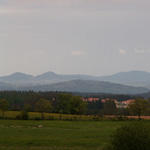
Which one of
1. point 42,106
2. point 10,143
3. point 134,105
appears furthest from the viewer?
point 42,106

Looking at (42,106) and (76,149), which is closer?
(76,149)

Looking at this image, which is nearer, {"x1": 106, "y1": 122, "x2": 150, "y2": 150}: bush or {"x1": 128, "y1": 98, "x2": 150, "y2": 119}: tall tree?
{"x1": 106, "y1": 122, "x2": 150, "y2": 150}: bush

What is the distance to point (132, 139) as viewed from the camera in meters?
22.0

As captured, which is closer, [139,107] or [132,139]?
[132,139]

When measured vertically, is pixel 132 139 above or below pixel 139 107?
below

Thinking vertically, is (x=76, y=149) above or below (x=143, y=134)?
below

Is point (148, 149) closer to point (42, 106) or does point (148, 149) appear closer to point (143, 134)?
point (143, 134)

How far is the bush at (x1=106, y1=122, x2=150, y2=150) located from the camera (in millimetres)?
21828

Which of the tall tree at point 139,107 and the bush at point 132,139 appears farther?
the tall tree at point 139,107

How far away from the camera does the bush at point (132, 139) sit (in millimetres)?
21828

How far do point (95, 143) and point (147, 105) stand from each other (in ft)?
198

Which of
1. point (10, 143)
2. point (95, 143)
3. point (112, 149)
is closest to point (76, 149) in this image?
point (95, 143)

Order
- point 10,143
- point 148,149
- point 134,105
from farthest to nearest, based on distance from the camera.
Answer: point 134,105
point 10,143
point 148,149

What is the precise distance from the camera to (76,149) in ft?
107
